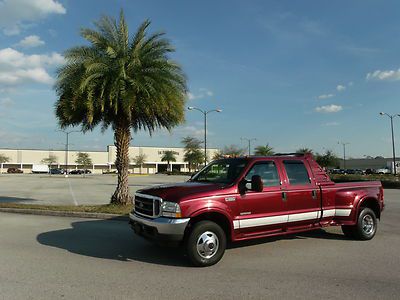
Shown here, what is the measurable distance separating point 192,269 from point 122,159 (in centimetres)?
926

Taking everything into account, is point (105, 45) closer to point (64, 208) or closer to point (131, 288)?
point (64, 208)

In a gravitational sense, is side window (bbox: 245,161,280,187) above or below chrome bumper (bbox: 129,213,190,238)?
A: above

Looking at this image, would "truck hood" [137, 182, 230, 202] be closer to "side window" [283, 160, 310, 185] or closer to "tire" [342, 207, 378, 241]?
"side window" [283, 160, 310, 185]

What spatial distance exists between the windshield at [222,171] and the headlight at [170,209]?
4.25 feet

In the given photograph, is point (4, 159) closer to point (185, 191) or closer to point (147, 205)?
point (147, 205)

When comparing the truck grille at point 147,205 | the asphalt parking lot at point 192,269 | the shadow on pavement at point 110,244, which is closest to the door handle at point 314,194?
the asphalt parking lot at point 192,269

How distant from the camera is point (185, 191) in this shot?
7.31 m

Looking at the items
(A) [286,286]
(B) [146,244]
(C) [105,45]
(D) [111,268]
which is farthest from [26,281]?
(C) [105,45]

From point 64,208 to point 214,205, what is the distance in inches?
361

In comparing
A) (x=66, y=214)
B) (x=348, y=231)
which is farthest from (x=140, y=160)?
(x=348, y=231)

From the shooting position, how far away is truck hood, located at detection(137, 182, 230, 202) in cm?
712

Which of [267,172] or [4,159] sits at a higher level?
[4,159]

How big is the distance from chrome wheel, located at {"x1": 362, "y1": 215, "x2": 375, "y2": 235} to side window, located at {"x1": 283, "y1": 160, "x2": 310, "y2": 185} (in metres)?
1.96

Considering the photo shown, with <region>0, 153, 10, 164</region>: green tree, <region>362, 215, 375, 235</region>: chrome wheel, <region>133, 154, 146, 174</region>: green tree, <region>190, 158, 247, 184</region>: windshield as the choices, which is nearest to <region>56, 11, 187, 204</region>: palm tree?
<region>190, 158, 247, 184</region>: windshield
